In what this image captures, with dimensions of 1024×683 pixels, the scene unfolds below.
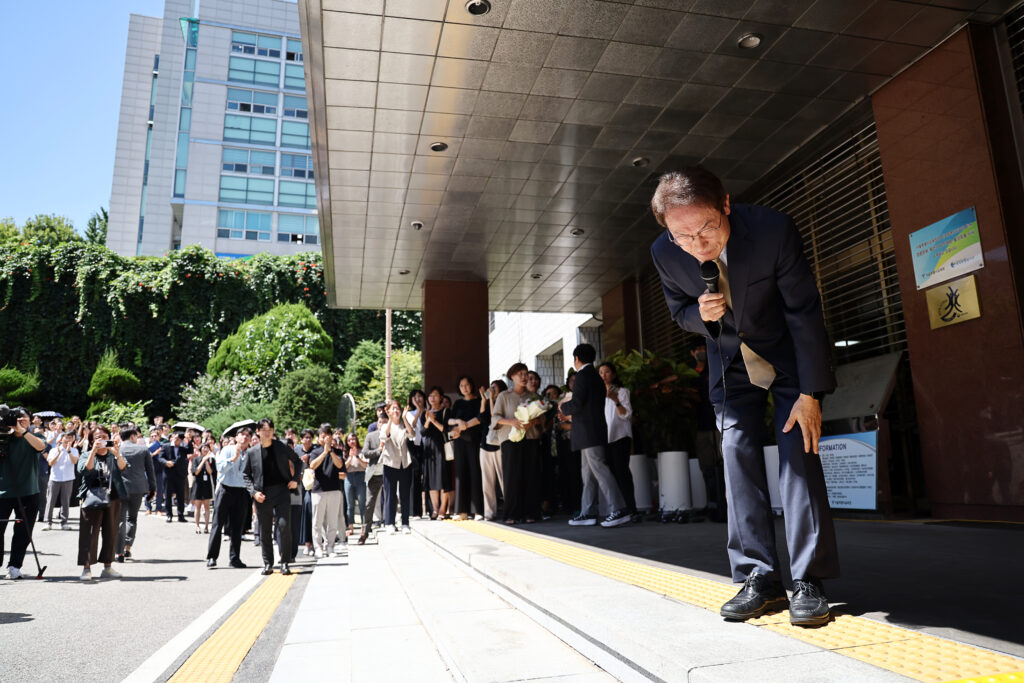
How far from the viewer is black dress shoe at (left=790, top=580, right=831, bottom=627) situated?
2223 millimetres

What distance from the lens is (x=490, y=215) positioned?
1110 cm

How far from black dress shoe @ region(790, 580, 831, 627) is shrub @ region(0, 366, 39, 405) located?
28391 mm

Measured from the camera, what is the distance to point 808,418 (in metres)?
2.42

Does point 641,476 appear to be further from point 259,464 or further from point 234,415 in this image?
point 234,415

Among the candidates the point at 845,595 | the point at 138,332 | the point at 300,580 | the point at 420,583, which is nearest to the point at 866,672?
the point at 845,595

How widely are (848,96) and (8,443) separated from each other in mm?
10726

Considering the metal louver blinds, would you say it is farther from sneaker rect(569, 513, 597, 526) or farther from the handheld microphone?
the handheld microphone

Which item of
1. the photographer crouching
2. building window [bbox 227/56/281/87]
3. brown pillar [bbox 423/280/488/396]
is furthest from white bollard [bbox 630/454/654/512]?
building window [bbox 227/56/281/87]

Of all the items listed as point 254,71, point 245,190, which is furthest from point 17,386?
point 254,71

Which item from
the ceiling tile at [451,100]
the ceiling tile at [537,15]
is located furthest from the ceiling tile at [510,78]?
the ceiling tile at [537,15]

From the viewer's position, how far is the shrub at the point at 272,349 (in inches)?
1034

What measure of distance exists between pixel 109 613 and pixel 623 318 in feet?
35.5

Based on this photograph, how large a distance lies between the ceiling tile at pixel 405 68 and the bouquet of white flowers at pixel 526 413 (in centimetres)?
387

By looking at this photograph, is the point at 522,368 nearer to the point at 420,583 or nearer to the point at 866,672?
the point at 420,583
